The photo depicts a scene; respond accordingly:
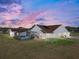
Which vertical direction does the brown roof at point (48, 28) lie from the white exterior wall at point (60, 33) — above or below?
above

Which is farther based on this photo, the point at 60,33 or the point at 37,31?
the point at 37,31

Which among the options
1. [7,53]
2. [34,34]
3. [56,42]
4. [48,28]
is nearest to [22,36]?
[34,34]

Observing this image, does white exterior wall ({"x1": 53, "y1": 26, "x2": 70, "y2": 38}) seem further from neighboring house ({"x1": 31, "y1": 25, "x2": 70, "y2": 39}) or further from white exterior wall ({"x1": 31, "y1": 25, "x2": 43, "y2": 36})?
white exterior wall ({"x1": 31, "y1": 25, "x2": 43, "y2": 36})

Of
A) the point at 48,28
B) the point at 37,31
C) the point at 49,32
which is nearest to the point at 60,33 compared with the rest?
the point at 49,32

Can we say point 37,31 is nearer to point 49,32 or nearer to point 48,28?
point 49,32

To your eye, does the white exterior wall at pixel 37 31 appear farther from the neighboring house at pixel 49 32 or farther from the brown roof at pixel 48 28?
the brown roof at pixel 48 28

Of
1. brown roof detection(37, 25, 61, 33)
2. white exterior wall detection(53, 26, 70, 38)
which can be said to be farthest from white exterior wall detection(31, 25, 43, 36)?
white exterior wall detection(53, 26, 70, 38)

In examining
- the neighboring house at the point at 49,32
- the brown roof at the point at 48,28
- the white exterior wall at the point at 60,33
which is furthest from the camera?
the white exterior wall at the point at 60,33

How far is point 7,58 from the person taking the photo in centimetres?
529

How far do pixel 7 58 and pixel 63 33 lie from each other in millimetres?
4018

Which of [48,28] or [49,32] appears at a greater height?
[48,28]

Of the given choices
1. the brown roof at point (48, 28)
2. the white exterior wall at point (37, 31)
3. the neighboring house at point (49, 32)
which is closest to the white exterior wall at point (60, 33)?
the neighboring house at point (49, 32)

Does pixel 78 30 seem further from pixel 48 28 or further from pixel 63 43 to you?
pixel 48 28

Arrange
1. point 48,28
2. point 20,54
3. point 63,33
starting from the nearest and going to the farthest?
point 20,54, point 48,28, point 63,33
